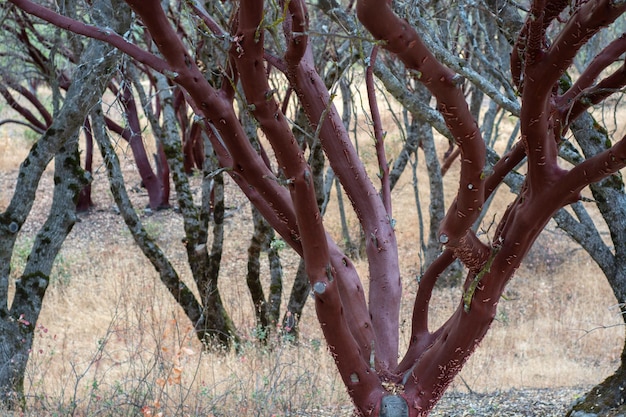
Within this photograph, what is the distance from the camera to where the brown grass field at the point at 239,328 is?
448 centimetres

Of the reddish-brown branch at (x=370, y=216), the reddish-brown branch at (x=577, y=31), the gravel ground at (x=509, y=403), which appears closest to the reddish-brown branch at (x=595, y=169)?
the reddish-brown branch at (x=577, y=31)

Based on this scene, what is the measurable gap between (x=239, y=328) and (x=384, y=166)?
15.8 feet

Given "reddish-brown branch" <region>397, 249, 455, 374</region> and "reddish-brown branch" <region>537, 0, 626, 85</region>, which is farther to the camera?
"reddish-brown branch" <region>397, 249, 455, 374</region>

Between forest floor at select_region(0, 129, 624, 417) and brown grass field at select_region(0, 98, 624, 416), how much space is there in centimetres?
2

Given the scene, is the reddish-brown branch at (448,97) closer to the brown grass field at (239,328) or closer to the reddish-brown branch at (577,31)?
the reddish-brown branch at (577,31)

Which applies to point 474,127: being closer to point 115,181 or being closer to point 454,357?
point 454,357

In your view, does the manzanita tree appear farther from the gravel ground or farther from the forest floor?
the gravel ground

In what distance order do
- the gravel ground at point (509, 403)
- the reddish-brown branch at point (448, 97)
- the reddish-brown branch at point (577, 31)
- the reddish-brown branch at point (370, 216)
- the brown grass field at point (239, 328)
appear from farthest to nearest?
the gravel ground at point (509, 403), the brown grass field at point (239, 328), the reddish-brown branch at point (370, 216), the reddish-brown branch at point (577, 31), the reddish-brown branch at point (448, 97)

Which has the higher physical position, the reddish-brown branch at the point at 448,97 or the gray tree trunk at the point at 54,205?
the gray tree trunk at the point at 54,205

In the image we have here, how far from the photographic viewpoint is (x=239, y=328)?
7.94 meters

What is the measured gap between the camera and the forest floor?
4516mm

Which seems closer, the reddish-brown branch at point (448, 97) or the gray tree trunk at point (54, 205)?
the reddish-brown branch at point (448, 97)

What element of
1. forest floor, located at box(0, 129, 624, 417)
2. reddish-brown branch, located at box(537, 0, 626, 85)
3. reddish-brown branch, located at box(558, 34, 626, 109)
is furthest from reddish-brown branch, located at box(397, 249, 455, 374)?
reddish-brown branch, located at box(537, 0, 626, 85)

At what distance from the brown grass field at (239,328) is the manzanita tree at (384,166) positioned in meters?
0.35
